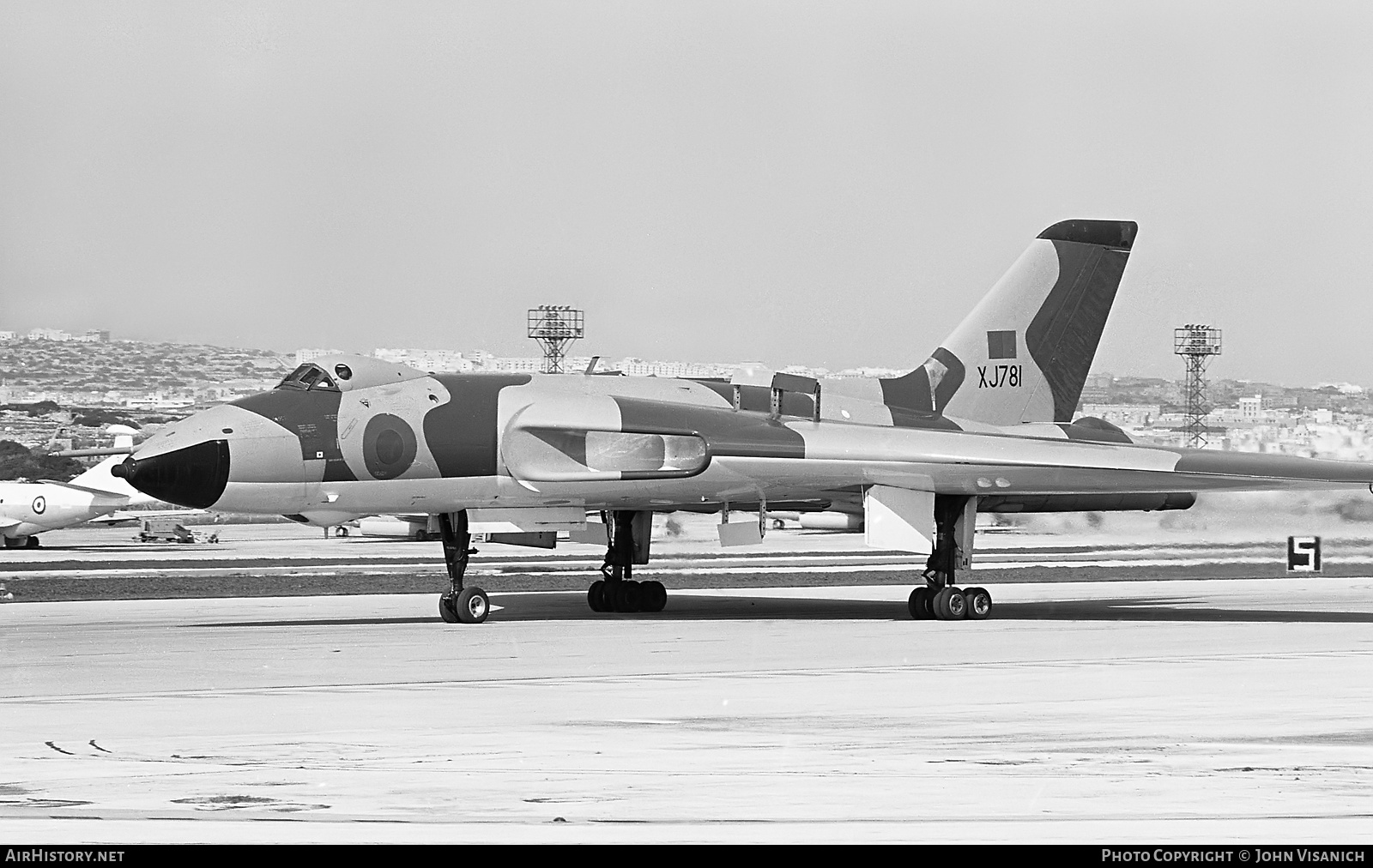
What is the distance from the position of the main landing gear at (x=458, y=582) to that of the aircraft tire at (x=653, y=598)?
3891mm

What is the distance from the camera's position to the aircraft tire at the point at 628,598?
2478 centimetres

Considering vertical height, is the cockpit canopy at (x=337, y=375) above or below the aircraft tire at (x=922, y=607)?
above

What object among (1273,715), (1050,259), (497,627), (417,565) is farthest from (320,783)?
(417,565)

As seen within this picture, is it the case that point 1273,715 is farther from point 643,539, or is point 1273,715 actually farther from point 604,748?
point 643,539

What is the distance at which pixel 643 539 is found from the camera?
25516 mm

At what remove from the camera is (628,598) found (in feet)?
81.6

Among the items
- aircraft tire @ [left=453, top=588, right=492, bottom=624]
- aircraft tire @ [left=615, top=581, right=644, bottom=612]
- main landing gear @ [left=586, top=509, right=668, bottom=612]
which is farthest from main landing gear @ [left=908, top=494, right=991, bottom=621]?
aircraft tire @ [left=453, top=588, right=492, bottom=624]

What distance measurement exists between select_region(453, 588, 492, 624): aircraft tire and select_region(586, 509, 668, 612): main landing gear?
367cm

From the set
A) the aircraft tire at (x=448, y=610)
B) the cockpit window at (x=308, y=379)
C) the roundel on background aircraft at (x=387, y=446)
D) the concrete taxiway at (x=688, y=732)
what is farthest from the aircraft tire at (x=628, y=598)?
the cockpit window at (x=308, y=379)

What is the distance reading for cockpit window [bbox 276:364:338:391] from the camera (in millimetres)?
20266

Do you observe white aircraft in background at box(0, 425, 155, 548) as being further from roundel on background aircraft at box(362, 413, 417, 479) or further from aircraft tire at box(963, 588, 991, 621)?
aircraft tire at box(963, 588, 991, 621)

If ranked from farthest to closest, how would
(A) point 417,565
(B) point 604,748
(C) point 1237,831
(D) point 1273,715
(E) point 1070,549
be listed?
(E) point 1070,549 < (A) point 417,565 < (D) point 1273,715 < (B) point 604,748 < (C) point 1237,831

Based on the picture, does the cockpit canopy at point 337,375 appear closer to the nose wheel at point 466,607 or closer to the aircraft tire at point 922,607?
the nose wheel at point 466,607

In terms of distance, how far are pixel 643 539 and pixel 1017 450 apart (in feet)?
21.0
